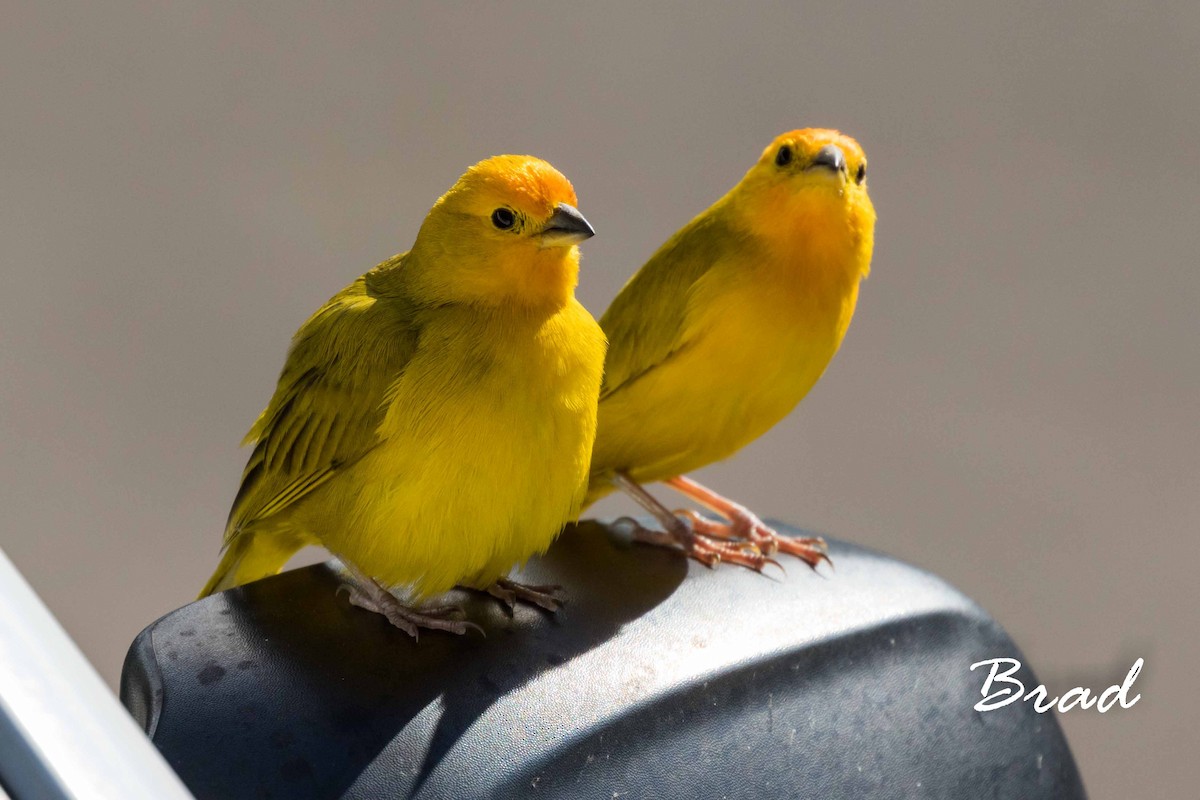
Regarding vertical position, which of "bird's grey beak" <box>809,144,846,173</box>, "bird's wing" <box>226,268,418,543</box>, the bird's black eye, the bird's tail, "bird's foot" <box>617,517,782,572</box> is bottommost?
"bird's foot" <box>617,517,782,572</box>

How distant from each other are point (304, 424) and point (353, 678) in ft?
1.30

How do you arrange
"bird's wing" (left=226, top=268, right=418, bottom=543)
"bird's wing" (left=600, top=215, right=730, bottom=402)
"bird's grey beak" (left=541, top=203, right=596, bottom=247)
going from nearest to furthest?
"bird's grey beak" (left=541, top=203, right=596, bottom=247), "bird's wing" (left=226, top=268, right=418, bottom=543), "bird's wing" (left=600, top=215, right=730, bottom=402)

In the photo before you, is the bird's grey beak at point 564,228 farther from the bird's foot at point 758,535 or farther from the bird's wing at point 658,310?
the bird's foot at point 758,535

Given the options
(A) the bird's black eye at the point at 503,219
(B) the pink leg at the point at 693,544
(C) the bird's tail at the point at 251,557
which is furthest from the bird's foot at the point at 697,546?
(A) the bird's black eye at the point at 503,219

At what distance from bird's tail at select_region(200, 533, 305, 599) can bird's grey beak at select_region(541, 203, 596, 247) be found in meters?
0.66

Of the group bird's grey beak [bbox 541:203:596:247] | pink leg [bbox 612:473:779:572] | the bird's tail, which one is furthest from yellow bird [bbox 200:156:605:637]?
pink leg [bbox 612:473:779:572]

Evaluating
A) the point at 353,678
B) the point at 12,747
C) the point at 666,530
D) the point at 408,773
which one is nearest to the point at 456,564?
the point at 353,678

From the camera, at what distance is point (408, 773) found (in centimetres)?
146

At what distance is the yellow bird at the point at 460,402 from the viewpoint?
5.53ft

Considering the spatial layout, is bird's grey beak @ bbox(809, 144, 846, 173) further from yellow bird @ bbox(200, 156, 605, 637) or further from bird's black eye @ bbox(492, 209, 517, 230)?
bird's black eye @ bbox(492, 209, 517, 230)

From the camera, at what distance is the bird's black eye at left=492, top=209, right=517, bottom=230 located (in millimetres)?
1677

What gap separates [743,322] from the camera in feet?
6.82

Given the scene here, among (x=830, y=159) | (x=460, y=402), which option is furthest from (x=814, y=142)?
(x=460, y=402)

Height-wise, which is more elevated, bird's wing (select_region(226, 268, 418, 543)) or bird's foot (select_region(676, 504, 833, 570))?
bird's wing (select_region(226, 268, 418, 543))
